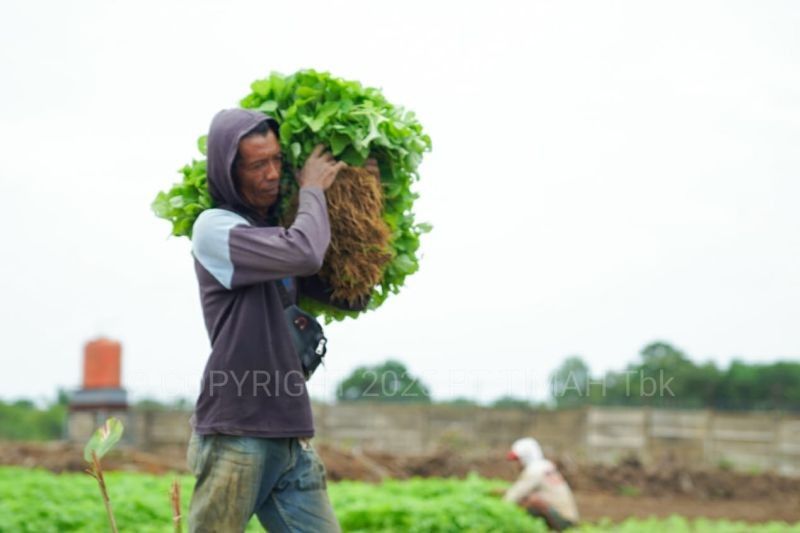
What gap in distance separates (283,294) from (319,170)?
0.42 metres

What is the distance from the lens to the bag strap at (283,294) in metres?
3.60

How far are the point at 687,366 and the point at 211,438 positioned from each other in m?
20.5

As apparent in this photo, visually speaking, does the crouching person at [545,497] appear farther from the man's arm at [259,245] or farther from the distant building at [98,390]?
the distant building at [98,390]

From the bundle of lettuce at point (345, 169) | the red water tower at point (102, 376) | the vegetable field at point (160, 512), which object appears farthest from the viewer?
the red water tower at point (102, 376)

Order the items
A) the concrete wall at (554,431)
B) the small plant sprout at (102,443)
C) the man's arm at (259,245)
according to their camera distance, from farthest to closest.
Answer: the concrete wall at (554,431) < the man's arm at (259,245) < the small plant sprout at (102,443)

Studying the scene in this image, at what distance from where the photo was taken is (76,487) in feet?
29.9

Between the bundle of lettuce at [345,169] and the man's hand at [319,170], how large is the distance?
0.04 meters

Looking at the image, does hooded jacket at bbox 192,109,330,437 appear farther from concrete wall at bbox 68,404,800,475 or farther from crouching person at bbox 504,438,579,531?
concrete wall at bbox 68,404,800,475

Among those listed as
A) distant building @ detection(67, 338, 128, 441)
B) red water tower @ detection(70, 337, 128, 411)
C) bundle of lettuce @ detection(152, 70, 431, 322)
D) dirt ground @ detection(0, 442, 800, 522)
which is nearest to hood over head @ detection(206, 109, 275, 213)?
bundle of lettuce @ detection(152, 70, 431, 322)

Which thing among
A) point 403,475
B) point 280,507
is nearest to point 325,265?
point 280,507

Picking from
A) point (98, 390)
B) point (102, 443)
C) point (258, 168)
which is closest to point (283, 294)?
point (258, 168)

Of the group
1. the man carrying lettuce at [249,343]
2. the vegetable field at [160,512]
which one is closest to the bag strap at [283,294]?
the man carrying lettuce at [249,343]

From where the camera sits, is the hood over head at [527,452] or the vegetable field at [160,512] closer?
the vegetable field at [160,512]

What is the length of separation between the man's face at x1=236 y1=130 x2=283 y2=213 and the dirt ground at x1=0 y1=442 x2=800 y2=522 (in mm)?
10783
